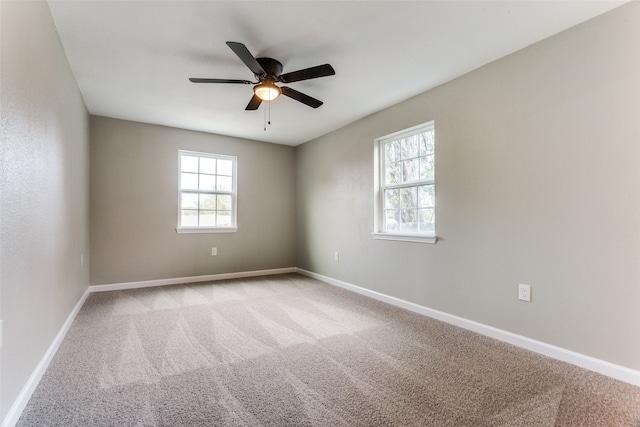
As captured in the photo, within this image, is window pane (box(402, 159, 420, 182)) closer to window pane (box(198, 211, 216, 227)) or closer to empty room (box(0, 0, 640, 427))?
empty room (box(0, 0, 640, 427))

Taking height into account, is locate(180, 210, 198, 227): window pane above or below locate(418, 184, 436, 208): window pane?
below

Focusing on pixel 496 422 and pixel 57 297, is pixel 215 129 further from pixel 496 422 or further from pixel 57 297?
pixel 496 422

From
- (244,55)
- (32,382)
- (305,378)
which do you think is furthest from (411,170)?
(32,382)

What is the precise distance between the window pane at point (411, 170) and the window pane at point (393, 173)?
0.08 m

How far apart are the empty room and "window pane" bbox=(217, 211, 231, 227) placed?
1.36 metres

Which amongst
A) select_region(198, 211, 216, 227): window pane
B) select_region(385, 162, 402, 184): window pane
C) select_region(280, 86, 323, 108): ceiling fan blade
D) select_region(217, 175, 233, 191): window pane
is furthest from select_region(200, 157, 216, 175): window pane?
select_region(385, 162, 402, 184): window pane

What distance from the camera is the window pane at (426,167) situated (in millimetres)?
3131

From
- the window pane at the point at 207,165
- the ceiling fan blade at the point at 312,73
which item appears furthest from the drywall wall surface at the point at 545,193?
the window pane at the point at 207,165

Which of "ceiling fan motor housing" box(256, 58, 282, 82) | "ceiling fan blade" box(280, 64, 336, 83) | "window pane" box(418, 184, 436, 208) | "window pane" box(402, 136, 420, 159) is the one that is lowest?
"window pane" box(418, 184, 436, 208)

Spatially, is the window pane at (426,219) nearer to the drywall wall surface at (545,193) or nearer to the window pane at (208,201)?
the drywall wall surface at (545,193)

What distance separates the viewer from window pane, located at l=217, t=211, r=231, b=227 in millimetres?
4852

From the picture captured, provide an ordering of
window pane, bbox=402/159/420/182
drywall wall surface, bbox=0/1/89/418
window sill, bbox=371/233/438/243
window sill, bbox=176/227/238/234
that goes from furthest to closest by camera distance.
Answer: window sill, bbox=176/227/238/234
window pane, bbox=402/159/420/182
window sill, bbox=371/233/438/243
drywall wall surface, bbox=0/1/89/418

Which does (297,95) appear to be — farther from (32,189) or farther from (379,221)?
(32,189)

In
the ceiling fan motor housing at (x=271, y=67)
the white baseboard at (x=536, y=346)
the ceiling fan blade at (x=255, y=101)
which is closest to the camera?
the white baseboard at (x=536, y=346)
